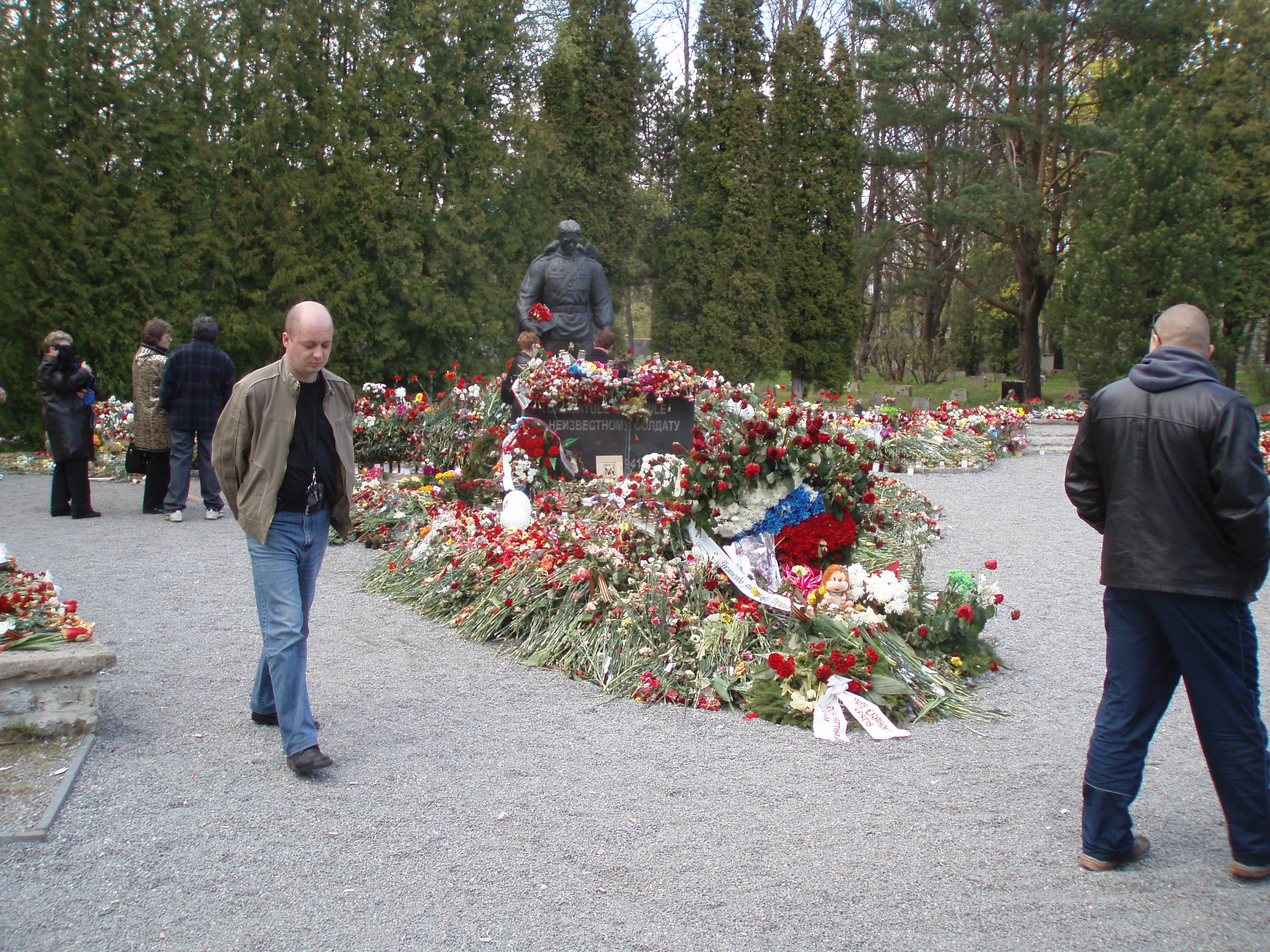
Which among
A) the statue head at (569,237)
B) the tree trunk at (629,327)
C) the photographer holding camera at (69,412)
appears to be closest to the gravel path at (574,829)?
the photographer holding camera at (69,412)

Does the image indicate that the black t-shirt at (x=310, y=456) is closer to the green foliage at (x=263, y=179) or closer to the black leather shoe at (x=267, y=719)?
the black leather shoe at (x=267, y=719)

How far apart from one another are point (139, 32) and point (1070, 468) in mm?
14451

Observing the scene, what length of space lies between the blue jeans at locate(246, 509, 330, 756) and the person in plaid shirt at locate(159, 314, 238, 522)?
17.6ft

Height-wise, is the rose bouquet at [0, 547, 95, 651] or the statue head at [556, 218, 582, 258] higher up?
the statue head at [556, 218, 582, 258]

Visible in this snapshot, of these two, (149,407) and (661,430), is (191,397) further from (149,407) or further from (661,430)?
(661,430)

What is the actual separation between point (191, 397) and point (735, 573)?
567 centimetres

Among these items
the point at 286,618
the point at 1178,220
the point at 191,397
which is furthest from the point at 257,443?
the point at 1178,220

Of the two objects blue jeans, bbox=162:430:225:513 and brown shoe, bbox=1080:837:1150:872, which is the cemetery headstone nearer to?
blue jeans, bbox=162:430:225:513

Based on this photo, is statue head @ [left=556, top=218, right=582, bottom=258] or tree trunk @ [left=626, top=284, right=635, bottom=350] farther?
tree trunk @ [left=626, top=284, right=635, bottom=350]

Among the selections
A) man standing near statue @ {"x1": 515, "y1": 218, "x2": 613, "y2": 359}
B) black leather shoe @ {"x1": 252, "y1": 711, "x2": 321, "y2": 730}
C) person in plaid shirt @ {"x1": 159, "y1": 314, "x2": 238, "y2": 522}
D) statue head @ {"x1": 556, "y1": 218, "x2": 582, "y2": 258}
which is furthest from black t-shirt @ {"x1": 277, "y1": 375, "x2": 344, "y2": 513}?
statue head @ {"x1": 556, "y1": 218, "x2": 582, "y2": 258}

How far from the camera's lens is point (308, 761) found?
3703mm

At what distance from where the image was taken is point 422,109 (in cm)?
1650

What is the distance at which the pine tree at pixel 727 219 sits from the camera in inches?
822

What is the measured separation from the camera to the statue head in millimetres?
11453
